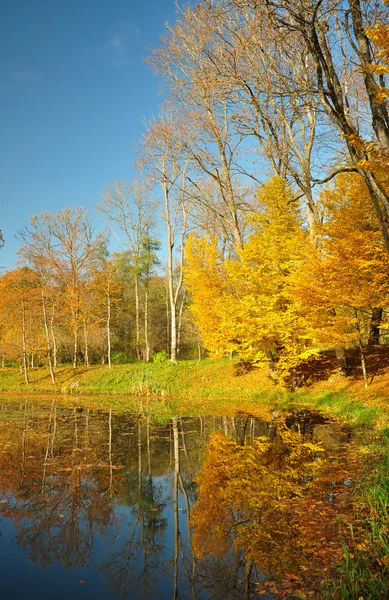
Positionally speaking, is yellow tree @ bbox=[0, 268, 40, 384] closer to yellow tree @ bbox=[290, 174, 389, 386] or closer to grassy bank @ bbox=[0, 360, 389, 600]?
grassy bank @ bbox=[0, 360, 389, 600]

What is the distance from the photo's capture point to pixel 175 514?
18.0ft

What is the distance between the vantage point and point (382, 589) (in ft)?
9.85

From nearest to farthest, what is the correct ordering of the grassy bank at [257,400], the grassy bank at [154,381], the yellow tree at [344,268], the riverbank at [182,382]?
the grassy bank at [257,400], the yellow tree at [344,268], the riverbank at [182,382], the grassy bank at [154,381]

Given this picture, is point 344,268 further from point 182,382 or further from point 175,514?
point 182,382

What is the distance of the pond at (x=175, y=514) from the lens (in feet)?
12.7

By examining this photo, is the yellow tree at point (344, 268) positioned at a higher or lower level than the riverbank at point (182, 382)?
higher

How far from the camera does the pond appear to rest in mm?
3857

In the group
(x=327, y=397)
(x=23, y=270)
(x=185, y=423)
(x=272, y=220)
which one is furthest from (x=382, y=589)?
(x=23, y=270)

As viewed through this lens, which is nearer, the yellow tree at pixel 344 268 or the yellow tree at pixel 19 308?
the yellow tree at pixel 344 268

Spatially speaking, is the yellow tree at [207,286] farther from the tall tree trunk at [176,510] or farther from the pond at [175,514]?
the pond at [175,514]

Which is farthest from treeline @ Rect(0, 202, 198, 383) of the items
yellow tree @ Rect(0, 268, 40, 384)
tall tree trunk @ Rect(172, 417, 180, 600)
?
tall tree trunk @ Rect(172, 417, 180, 600)

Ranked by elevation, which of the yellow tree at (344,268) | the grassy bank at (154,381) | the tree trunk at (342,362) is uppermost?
the yellow tree at (344,268)

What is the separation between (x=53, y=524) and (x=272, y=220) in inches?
504

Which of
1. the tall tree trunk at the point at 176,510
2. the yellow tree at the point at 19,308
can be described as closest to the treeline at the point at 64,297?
the yellow tree at the point at 19,308
